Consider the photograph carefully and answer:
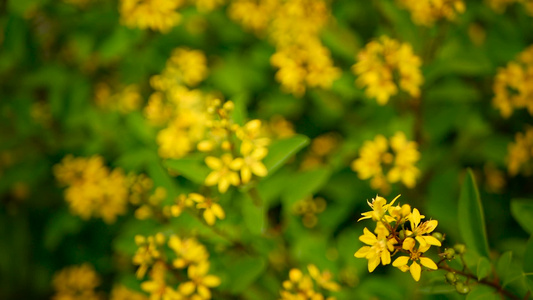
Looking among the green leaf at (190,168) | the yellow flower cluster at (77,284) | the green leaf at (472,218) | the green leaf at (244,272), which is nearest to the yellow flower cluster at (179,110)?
the green leaf at (190,168)

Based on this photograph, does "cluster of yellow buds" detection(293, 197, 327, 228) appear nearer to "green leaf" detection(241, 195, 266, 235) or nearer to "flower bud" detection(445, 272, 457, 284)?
"green leaf" detection(241, 195, 266, 235)

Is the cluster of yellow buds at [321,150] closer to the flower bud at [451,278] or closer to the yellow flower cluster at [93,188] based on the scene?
the yellow flower cluster at [93,188]

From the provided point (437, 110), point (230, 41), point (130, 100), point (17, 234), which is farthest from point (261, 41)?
point (17, 234)

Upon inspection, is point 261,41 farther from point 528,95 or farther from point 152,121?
point 528,95

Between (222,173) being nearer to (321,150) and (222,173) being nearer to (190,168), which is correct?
(190,168)

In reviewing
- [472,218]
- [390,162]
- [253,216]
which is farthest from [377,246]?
[390,162]

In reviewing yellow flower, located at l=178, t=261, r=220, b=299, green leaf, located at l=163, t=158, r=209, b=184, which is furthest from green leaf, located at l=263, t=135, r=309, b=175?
yellow flower, located at l=178, t=261, r=220, b=299
